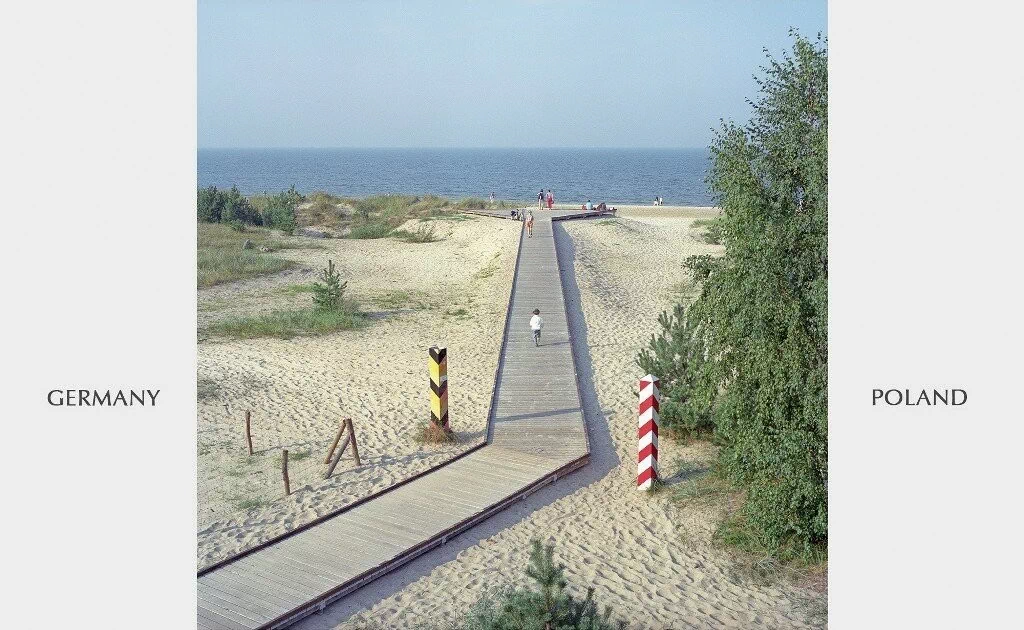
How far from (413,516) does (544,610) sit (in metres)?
2.85

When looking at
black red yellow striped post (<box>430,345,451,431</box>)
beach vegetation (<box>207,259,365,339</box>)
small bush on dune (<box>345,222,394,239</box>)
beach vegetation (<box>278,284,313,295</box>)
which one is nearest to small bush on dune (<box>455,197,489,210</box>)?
small bush on dune (<box>345,222,394,239</box>)

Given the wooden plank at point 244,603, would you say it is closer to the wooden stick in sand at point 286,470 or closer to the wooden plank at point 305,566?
the wooden plank at point 305,566

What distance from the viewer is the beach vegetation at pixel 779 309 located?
25.4ft

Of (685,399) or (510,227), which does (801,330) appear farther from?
(510,227)

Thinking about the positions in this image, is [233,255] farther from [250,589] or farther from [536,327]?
[250,589]

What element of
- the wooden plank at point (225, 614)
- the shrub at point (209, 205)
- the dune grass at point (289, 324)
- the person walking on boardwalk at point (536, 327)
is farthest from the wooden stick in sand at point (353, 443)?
the shrub at point (209, 205)

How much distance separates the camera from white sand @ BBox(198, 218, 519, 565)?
997 cm

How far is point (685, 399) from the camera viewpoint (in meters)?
11.8

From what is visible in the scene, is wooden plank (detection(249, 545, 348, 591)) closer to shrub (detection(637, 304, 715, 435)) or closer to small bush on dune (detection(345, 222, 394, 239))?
shrub (detection(637, 304, 715, 435))

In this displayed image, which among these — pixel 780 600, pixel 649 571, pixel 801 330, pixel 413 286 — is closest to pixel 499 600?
pixel 649 571

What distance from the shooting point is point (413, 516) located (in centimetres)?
883

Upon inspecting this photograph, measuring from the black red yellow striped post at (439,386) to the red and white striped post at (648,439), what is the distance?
2.64m

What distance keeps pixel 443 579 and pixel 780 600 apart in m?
2.79

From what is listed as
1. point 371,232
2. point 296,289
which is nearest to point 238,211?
point 371,232
